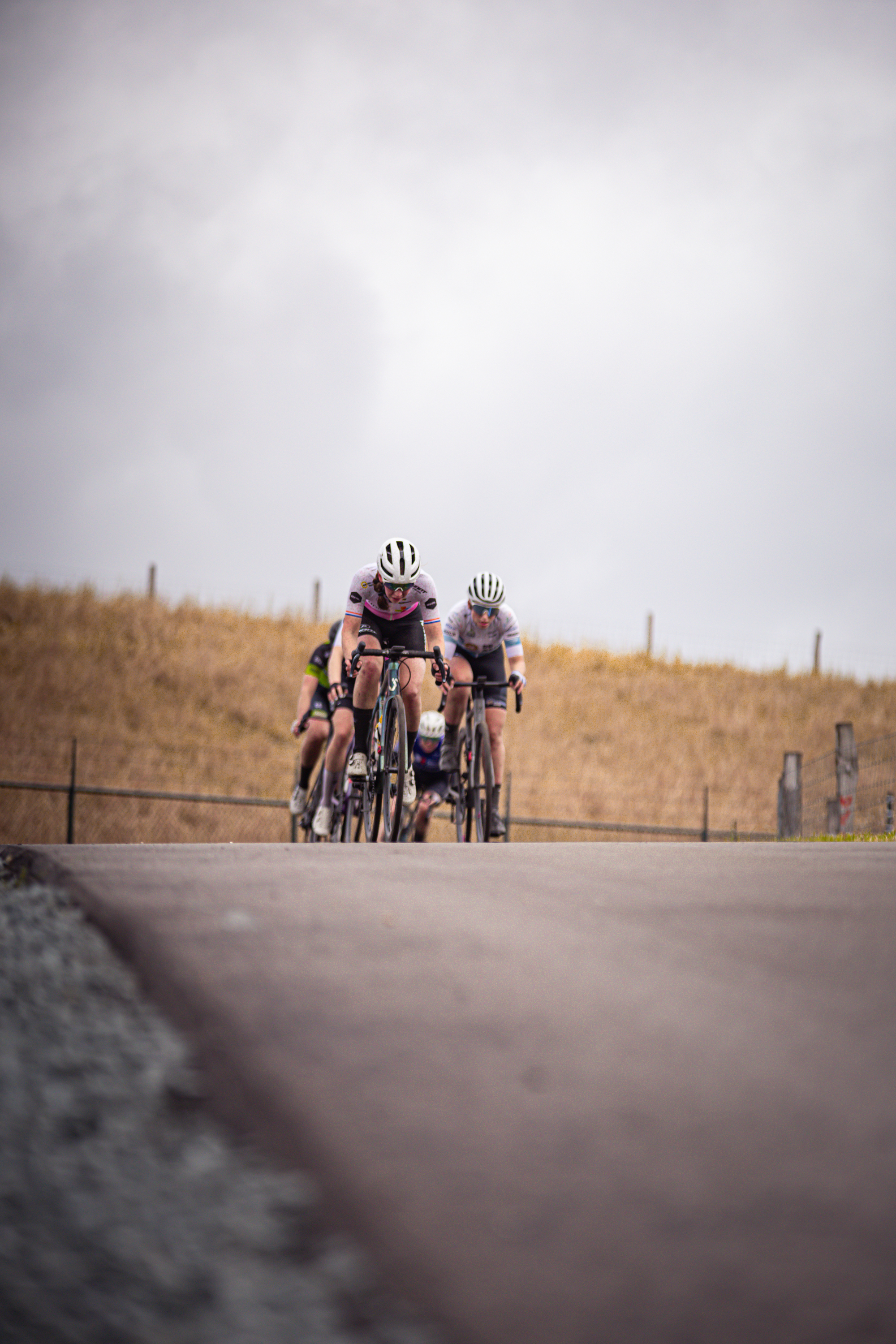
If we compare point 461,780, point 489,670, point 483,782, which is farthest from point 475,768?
point 489,670

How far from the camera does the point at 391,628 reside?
280 inches

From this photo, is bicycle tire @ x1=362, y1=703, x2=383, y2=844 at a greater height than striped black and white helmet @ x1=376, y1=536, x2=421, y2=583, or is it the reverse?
striped black and white helmet @ x1=376, y1=536, x2=421, y2=583

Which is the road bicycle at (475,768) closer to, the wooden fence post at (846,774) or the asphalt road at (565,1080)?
the asphalt road at (565,1080)

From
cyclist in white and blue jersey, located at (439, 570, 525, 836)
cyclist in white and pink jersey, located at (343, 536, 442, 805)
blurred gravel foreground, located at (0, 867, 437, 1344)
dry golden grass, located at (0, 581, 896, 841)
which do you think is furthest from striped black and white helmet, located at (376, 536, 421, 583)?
dry golden grass, located at (0, 581, 896, 841)

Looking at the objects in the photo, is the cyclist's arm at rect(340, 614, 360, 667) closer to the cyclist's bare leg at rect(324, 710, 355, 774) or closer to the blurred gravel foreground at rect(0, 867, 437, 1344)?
the cyclist's bare leg at rect(324, 710, 355, 774)

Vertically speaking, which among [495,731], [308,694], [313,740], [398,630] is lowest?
[313,740]

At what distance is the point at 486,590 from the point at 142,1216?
710 centimetres

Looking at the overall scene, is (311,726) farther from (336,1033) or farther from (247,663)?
(247,663)

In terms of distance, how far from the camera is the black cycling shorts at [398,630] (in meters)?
7.09

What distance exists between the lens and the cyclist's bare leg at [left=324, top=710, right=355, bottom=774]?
8.12 metres

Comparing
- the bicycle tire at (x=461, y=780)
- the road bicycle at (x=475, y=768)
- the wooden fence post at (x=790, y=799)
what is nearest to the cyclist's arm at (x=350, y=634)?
the road bicycle at (x=475, y=768)

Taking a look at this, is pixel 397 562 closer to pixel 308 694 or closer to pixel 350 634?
pixel 350 634

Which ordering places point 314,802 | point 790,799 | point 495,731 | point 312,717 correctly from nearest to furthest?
point 495,731 < point 314,802 < point 312,717 < point 790,799

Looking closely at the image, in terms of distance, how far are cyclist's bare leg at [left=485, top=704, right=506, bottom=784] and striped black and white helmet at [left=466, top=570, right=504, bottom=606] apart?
2.96 ft
